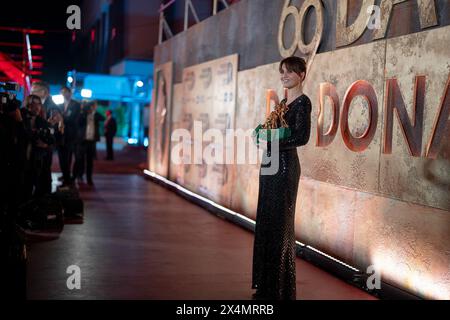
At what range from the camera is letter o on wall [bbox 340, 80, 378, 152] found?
588cm

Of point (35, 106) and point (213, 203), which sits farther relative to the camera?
point (213, 203)

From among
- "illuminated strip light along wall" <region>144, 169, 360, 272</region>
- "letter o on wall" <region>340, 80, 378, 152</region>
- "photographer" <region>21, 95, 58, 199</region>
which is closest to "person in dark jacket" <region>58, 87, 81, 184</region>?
"illuminated strip light along wall" <region>144, 169, 360, 272</region>

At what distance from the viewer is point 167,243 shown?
7.67 meters

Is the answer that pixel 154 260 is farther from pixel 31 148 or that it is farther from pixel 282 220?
pixel 31 148

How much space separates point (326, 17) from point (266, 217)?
8.80 ft

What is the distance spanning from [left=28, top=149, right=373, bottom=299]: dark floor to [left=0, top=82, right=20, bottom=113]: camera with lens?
1454 mm

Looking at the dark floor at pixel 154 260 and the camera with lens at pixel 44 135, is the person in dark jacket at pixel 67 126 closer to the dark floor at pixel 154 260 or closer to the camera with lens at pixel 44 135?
the dark floor at pixel 154 260

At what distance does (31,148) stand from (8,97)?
8.54 ft

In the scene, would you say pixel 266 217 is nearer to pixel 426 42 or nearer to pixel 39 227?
pixel 426 42

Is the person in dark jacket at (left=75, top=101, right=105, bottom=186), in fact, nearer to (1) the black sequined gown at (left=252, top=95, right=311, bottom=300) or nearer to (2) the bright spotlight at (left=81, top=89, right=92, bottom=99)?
(1) the black sequined gown at (left=252, top=95, right=311, bottom=300)

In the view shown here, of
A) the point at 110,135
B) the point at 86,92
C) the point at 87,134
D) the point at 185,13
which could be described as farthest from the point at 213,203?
the point at 86,92

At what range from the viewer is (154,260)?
6723 millimetres
